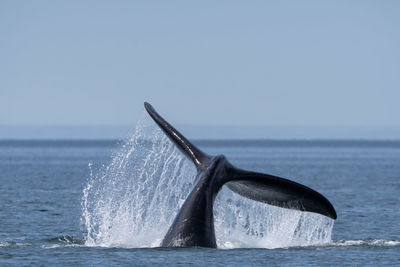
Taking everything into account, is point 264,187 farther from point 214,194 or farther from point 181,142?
point 181,142

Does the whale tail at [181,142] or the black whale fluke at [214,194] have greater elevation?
the whale tail at [181,142]

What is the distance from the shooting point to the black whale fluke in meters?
16.7

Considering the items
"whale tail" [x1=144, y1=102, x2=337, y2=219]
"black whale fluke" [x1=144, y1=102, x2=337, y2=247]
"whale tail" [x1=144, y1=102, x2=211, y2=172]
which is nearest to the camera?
"whale tail" [x1=144, y1=102, x2=337, y2=219]

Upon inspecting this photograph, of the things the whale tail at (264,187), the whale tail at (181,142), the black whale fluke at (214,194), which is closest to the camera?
the whale tail at (264,187)

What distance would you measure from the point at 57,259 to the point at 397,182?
3093 centimetres

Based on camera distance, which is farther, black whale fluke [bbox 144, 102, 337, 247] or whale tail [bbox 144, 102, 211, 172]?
whale tail [bbox 144, 102, 211, 172]

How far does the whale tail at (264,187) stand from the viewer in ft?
54.1

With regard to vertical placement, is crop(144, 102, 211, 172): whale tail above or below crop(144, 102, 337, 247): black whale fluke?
above

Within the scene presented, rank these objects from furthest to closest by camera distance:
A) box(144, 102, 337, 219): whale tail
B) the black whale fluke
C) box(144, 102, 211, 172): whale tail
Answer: box(144, 102, 211, 172): whale tail < the black whale fluke < box(144, 102, 337, 219): whale tail

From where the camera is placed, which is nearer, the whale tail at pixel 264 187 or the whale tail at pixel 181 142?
the whale tail at pixel 264 187

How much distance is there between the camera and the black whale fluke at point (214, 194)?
16688 millimetres

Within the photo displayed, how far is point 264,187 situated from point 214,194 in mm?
920

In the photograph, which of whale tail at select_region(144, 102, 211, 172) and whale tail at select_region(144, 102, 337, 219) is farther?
whale tail at select_region(144, 102, 211, 172)

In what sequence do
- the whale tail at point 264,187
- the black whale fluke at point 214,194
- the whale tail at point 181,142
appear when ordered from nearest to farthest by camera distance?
the whale tail at point 264,187
the black whale fluke at point 214,194
the whale tail at point 181,142
